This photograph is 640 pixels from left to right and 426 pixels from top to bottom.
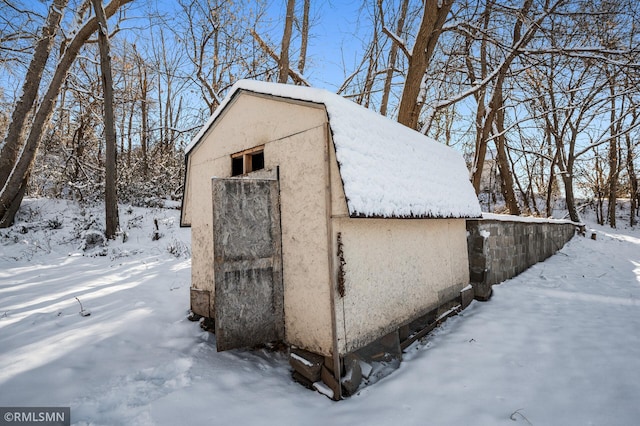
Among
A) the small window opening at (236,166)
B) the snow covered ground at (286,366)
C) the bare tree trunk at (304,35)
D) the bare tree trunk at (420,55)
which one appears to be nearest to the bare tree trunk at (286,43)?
the bare tree trunk at (304,35)

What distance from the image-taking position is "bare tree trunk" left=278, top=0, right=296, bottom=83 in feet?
32.7

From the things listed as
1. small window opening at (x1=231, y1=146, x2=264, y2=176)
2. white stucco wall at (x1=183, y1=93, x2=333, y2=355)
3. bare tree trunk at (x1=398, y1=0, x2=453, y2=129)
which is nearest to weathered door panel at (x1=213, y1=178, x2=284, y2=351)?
white stucco wall at (x1=183, y1=93, x2=333, y2=355)

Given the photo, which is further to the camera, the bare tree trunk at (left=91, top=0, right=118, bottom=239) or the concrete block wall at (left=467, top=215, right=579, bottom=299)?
the bare tree trunk at (left=91, top=0, right=118, bottom=239)

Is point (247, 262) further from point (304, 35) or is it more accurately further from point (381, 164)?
point (304, 35)

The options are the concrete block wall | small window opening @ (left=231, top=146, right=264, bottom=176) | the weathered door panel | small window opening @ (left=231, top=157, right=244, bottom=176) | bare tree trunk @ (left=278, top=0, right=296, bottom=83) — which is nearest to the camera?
the weathered door panel

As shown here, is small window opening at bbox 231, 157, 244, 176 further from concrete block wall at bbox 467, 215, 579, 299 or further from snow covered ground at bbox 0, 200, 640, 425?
concrete block wall at bbox 467, 215, 579, 299

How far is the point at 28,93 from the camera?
930 centimetres

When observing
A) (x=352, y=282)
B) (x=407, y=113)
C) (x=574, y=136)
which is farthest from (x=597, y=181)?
(x=352, y=282)

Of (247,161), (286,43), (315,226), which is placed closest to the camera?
(315,226)

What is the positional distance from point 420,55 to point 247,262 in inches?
273

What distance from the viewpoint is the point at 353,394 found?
2955mm

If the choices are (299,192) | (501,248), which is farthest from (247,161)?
(501,248)

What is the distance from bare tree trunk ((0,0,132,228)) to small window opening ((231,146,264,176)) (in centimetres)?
909

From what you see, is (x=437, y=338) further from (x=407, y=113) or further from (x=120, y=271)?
(x=120, y=271)
